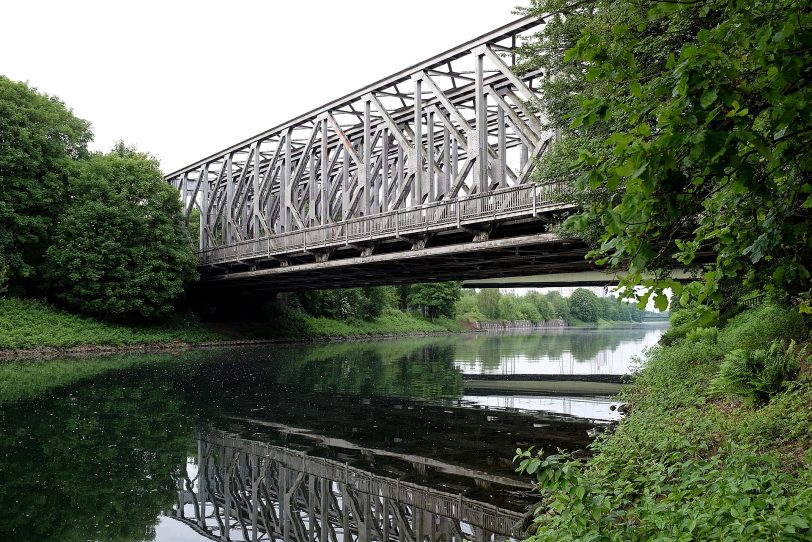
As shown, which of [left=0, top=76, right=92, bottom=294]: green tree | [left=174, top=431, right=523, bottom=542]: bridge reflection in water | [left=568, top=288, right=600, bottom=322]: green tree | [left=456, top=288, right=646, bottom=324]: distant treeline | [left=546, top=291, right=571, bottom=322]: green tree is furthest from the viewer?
[left=568, top=288, right=600, bottom=322]: green tree

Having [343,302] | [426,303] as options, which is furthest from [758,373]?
[426,303]

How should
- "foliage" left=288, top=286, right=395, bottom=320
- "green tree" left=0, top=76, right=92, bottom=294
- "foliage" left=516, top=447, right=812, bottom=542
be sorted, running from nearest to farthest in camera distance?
"foliage" left=516, top=447, right=812, bottom=542 → "green tree" left=0, top=76, right=92, bottom=294 → "foliage" left=288, top=286, right=395, bottom=320

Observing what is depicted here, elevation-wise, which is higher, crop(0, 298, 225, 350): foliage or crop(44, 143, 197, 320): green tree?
crop(44, 143, 197, 320): green tree

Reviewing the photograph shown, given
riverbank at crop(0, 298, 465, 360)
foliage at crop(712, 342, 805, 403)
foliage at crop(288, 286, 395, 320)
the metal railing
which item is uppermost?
the metal railing

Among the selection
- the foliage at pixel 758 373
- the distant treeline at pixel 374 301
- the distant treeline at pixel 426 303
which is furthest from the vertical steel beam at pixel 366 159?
the distant treeline at pixel 374 301

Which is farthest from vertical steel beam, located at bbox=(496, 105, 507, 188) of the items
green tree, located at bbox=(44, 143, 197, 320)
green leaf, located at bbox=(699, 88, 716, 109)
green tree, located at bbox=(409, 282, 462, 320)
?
green tree, located at bbox=(409, 282, 462, 320)

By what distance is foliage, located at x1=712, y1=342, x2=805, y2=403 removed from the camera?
10922mm

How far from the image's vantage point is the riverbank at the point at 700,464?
205 inches

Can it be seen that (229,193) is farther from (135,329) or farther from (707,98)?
(707,98)

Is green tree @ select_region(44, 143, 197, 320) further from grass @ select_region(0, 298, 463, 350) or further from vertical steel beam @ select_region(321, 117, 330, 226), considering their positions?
vertical steel beam @ select_region(321, 117, 330, 226)

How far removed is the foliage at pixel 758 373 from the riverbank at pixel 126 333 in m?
35.2

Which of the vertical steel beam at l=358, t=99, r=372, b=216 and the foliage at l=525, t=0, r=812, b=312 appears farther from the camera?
the vertical steel beam at l=358, t=99, r=372, b=216

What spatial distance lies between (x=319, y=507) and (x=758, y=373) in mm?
7749

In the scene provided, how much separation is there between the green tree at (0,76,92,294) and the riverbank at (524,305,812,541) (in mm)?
37526
